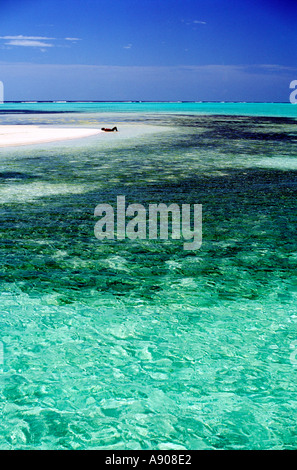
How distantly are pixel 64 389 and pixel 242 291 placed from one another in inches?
112

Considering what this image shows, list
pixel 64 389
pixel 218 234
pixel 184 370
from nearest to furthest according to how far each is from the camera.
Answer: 1. pixel 64 389
2. pixel 184 370
3. pixel 218 234

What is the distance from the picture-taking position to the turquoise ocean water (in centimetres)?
366

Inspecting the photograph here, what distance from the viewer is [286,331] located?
5.06 m

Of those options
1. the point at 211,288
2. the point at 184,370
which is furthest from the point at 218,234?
the point at 184,370

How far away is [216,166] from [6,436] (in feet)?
47.7

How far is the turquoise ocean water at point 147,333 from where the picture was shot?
366cm

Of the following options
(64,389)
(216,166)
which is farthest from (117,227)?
(216,166)

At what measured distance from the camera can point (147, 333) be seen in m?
5.00

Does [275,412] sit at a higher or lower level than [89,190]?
lower
